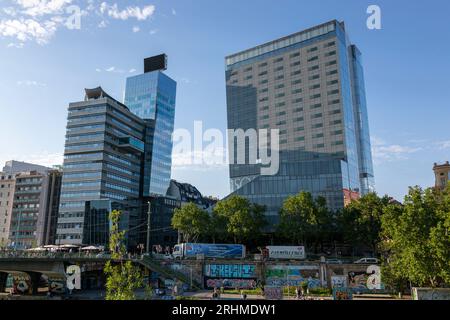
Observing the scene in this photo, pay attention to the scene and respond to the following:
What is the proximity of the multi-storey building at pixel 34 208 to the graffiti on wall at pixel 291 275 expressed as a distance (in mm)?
108217

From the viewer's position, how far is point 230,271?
77.8 m

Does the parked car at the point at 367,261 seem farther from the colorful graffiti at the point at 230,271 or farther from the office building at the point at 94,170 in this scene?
the office building at the point at 94,170

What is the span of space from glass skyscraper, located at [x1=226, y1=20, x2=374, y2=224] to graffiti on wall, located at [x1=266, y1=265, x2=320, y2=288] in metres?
42.4

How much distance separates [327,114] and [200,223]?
76.5 metres

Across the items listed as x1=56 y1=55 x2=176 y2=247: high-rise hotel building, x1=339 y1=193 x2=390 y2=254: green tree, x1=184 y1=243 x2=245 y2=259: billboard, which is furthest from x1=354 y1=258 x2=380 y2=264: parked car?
x1=56 y1=55 x2=176 y2=247: high-rise hotel building

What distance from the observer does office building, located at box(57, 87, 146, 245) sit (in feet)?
438

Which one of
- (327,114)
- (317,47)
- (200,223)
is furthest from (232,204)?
(317,47)

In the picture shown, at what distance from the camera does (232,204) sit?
93.8 metres

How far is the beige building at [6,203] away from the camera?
502 feet

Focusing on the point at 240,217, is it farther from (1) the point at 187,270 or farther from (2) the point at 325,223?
(2) the point at 325,223

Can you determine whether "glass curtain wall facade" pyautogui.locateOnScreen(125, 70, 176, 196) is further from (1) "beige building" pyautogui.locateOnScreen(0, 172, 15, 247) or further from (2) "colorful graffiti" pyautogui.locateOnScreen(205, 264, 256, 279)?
(2) "colorful graffiti" pyautogui.locateOnScreen(205, 264, 256, 279)

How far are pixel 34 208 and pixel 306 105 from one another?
118 meters

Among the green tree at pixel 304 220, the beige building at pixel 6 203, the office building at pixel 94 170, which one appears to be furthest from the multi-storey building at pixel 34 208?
the green tree at pixel 304 220
